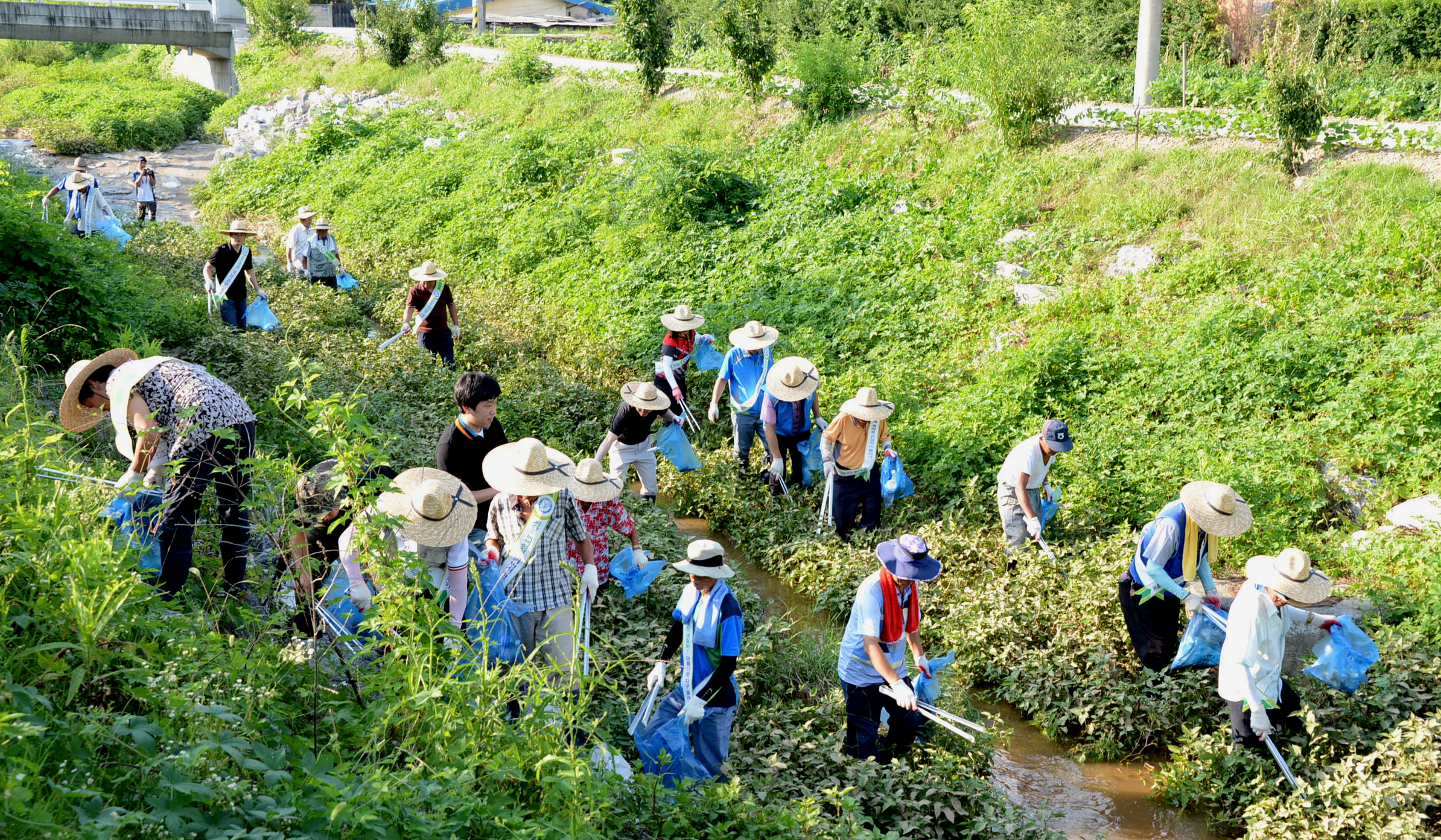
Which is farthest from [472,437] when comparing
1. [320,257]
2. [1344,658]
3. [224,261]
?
[320,257]

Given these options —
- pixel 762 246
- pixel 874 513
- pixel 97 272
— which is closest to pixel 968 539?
pixel 874 513

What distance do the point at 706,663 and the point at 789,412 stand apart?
12.7ft

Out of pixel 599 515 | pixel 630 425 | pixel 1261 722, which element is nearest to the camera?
pixel 1261 722

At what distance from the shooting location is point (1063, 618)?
682 centimetres

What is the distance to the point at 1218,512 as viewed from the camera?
6.04 meters

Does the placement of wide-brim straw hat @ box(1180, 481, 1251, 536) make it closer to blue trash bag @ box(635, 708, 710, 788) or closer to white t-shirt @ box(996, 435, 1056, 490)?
white t-shirt @ box(996, 435, 1056, 490)

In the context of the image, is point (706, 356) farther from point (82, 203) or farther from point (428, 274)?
point (82, 203)

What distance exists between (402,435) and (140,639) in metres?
4.83

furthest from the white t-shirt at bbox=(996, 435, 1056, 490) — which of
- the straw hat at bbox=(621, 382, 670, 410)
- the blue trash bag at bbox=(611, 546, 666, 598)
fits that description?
the blue trash bag at bbox=(611, 546, 666, 598)

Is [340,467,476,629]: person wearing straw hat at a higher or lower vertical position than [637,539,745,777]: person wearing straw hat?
higher

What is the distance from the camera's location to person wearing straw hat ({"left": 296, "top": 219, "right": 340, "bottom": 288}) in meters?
13.6

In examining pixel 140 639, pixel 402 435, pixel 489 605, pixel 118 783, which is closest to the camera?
pixel 118 783

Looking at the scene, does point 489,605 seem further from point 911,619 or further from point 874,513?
point 874,513

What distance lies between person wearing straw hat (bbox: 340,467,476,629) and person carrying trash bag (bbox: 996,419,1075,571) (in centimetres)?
395
